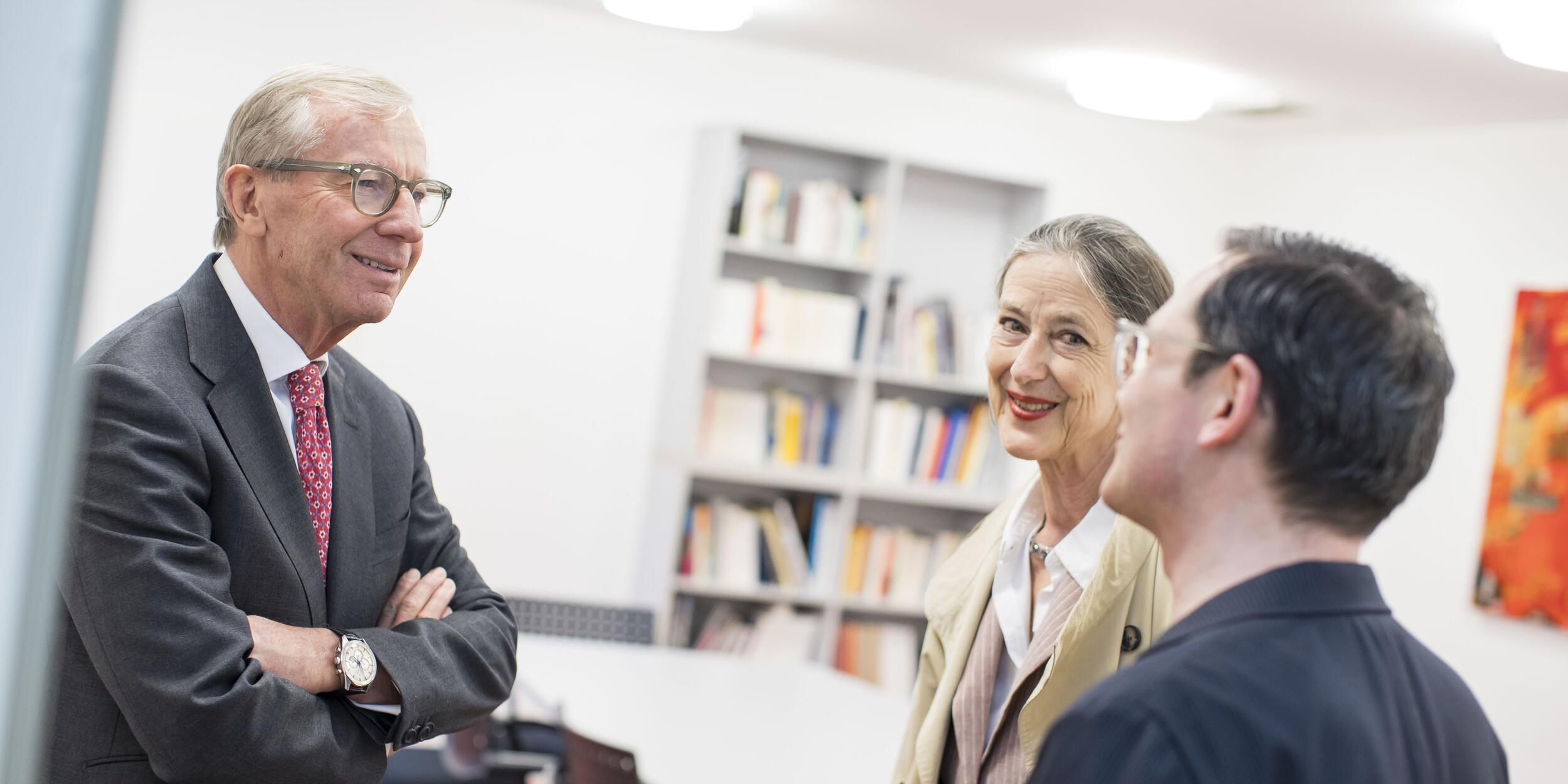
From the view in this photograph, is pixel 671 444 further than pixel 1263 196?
No

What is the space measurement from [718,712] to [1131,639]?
194 centimetres

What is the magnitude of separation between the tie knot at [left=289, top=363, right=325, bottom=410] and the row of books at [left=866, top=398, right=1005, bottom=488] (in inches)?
154

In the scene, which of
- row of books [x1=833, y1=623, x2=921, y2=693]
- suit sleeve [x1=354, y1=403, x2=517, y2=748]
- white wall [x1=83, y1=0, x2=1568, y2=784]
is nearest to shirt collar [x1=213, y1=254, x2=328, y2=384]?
suit sleeve [x1=354, y1=403, x2=517, y2=748]

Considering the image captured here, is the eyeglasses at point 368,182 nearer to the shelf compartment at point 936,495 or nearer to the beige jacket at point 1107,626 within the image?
the beige jacket at point 1107,626

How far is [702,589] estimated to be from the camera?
5281mm

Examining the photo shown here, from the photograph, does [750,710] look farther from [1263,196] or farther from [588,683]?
[1263,196]

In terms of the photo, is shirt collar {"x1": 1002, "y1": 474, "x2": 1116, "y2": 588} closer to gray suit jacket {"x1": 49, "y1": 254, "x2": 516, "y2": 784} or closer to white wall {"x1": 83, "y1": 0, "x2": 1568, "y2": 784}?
gray suit jacket {"x1": 49, "y1": 254, "x2": 516, "y2": 784}

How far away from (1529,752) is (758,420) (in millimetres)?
3110

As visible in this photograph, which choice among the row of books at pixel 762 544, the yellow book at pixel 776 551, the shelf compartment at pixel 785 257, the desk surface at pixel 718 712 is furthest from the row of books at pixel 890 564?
the desk surface at pixel 718 712

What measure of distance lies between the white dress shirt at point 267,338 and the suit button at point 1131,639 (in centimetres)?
90

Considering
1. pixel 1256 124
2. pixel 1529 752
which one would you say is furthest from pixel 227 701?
pixel 1256 124

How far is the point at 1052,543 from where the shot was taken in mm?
1860

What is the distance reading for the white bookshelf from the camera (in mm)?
5250

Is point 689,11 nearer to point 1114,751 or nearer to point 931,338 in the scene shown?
point 931,338
